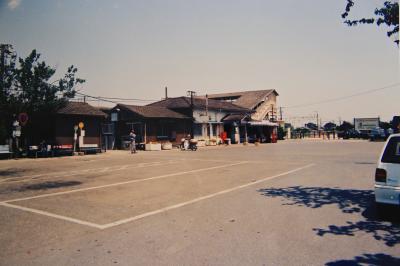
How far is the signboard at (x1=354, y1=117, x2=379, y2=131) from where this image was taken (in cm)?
5406

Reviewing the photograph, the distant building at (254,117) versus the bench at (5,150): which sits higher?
the distant building at (254,117)

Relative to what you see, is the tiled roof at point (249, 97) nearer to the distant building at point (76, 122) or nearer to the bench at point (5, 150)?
the distant building at point (76, 122)

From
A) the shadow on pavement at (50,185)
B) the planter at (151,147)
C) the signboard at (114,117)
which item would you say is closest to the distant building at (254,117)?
the planter at (151,147)

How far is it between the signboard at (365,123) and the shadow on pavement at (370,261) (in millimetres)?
56434

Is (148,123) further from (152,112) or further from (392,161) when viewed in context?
(392,161)

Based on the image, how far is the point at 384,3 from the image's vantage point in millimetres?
7664

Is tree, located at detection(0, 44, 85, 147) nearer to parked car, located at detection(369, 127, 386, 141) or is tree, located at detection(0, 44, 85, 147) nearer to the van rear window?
the van rear window

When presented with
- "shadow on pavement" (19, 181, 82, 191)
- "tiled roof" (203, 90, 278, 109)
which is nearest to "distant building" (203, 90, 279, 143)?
"tiled roof" (203, 90, 278, 109)

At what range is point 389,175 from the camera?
223 inches

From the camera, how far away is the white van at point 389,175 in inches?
219

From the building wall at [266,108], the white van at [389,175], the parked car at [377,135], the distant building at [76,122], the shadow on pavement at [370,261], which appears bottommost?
the shadow on pavement at [370,261]

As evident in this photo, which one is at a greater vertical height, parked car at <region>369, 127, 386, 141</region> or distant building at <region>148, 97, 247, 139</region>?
distant building at <region>148, 97, 247, 139</region>

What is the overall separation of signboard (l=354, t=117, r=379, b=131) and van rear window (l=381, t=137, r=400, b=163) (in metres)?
54.2

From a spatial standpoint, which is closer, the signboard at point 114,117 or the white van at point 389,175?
the white van at point 389,175
